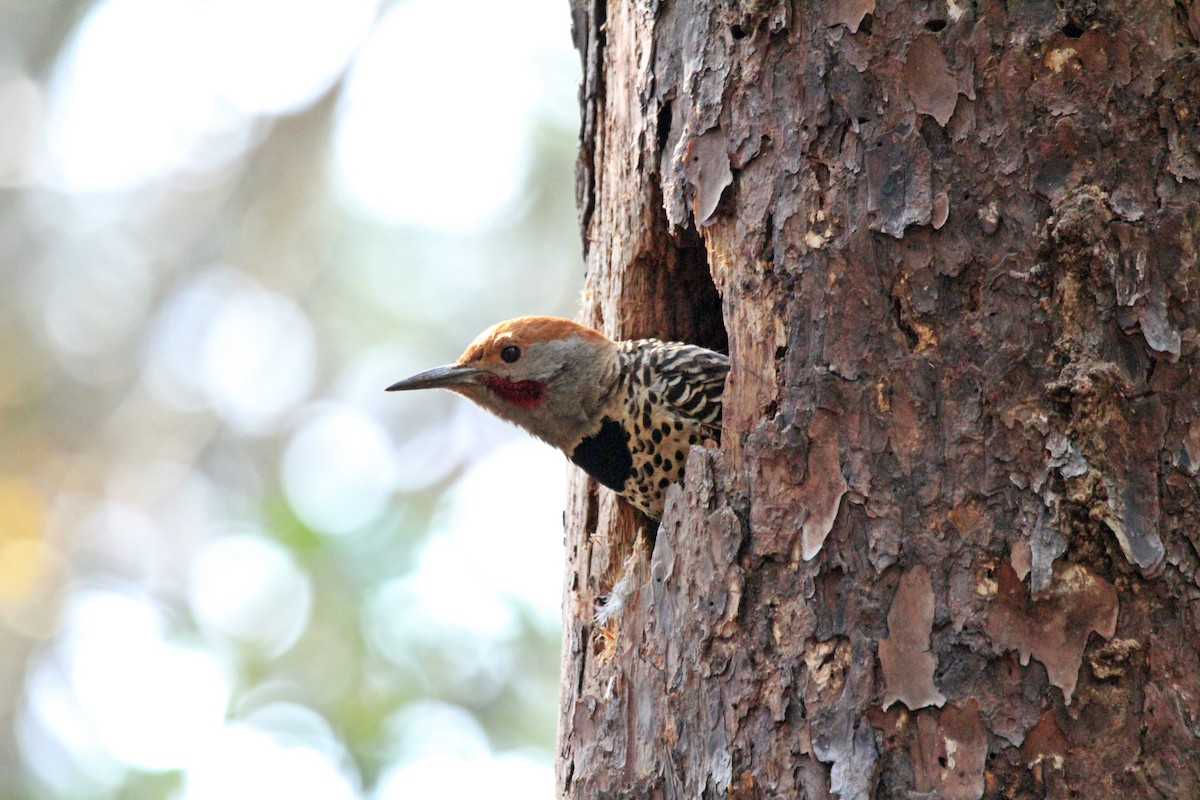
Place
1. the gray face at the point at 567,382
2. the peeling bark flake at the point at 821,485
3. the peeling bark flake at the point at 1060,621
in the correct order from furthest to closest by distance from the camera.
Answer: the gray face at the point at 567,382
the peeling bark flake at the point at 821,485
the peeling bark flake at the point at 1060,621

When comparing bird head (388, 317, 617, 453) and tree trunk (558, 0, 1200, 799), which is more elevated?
bird head (388, 317, 617, 453)

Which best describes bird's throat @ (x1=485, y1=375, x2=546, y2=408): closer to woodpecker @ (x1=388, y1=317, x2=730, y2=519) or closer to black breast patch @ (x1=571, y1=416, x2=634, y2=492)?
woodpecker @ (x1=388, y1=317, x2=730, y2=519)

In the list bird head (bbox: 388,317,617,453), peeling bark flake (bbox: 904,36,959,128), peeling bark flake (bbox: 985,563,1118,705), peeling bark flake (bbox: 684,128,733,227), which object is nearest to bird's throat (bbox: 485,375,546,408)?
bird head (bbox: 388,317,617,453)

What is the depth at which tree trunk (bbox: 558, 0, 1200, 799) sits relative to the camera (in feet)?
6.68

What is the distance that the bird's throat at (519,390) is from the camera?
359 centimetres

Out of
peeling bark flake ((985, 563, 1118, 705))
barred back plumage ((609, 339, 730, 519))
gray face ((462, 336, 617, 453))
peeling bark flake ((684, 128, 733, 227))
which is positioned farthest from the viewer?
gray face ((462, 336, 617, 453))

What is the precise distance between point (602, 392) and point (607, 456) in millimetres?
218

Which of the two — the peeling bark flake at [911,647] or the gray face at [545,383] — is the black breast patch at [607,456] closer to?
the gray face at [545,383]

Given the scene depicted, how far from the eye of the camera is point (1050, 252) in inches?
86.4

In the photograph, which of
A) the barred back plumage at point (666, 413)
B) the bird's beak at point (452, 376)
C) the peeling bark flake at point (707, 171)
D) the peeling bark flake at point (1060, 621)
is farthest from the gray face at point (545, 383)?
the peeling bark flake at point (1060, 621)

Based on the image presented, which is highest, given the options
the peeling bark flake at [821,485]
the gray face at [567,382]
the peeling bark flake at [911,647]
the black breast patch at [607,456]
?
the gray face at [567,382]

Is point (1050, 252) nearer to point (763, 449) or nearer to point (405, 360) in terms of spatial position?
point (763, 449)

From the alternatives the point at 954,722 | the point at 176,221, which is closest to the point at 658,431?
the point at 954,722

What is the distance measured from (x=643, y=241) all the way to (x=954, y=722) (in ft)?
5.40
